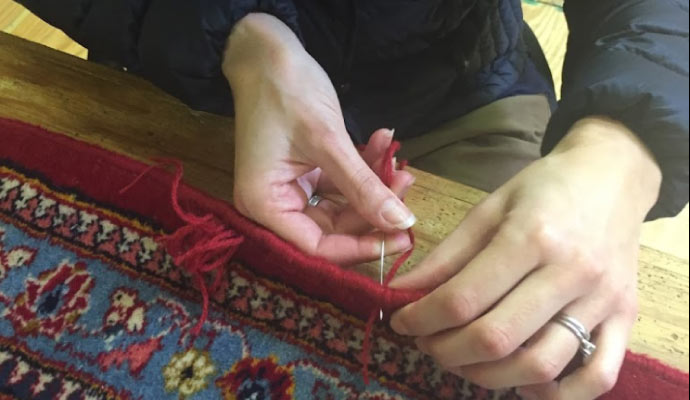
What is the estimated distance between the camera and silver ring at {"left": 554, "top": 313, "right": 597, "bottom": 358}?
1.07 feet

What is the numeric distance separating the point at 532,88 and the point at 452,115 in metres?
0.07

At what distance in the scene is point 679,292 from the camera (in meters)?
0.27

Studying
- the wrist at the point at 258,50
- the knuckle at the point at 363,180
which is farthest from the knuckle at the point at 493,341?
the wrist at the point at 258,50

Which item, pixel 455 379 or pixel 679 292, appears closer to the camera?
pixel 679 292

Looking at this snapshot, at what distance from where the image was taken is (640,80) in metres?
0.25

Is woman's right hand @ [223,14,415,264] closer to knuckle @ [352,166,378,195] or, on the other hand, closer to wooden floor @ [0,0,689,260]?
knuckle @ [352,166,378,195]

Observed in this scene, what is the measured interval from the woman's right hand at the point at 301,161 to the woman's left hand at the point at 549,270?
2.4 inches

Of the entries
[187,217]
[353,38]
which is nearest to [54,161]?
[187,217]

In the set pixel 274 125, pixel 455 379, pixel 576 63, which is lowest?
pixel 455 379

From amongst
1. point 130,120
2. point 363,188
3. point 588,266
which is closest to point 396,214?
point 363,188

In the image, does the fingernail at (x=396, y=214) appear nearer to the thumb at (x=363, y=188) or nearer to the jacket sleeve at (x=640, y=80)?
the thumb at (x=363, y=188)

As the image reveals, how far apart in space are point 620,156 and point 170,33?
1.11 feet

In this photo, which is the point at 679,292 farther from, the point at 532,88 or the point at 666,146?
the point at 532,88

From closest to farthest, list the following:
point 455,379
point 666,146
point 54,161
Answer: point 666,146, point 455,379, point 54,161
